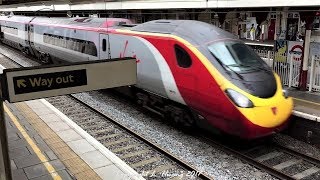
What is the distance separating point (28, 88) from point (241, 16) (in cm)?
2336

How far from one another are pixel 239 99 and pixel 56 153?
13.4ft

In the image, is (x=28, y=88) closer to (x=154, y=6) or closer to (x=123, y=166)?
(x=123, y=166)

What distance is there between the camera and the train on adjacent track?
7660 millimetres

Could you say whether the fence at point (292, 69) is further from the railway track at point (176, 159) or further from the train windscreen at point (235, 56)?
the railway track at point (176, 159)

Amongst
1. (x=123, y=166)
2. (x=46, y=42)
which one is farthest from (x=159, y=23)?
(x=46, y=42)

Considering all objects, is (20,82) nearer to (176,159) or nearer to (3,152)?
(3,152)

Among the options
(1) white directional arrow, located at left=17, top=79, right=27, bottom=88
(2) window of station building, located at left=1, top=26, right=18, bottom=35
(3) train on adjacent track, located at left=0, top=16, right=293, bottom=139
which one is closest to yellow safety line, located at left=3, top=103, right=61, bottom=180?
(1) white directional arrow, located at left=17, top=79, right=27, bottom=88

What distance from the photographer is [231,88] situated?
7.70 metres

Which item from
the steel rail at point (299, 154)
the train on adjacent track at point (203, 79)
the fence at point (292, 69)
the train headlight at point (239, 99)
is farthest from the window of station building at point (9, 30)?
the steel rail at point (299, 154)

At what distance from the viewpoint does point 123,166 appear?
7137 mm

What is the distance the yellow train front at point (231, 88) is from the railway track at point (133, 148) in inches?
52.0

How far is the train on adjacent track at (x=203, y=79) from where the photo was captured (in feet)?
25.1

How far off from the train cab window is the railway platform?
276cm

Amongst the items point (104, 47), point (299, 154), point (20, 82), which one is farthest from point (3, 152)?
point (104, 47)
